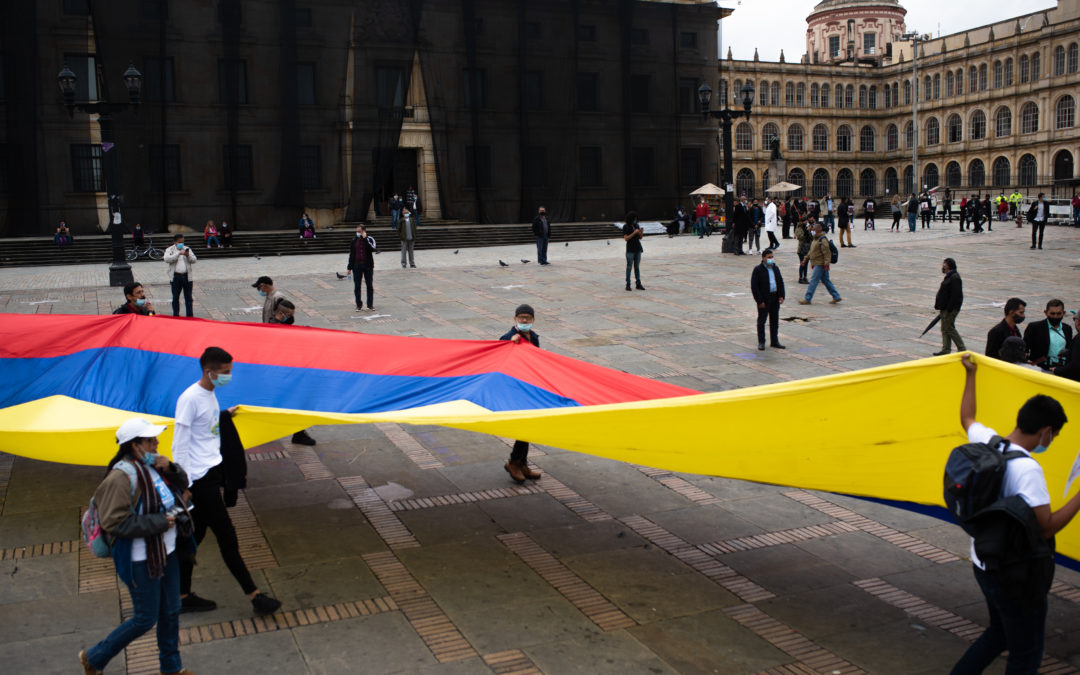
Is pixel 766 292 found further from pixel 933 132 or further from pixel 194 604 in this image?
pixel 933 132

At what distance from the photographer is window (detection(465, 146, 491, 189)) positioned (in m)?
44.0

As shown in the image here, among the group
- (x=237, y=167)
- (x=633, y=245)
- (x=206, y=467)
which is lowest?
(x=206, y=467)

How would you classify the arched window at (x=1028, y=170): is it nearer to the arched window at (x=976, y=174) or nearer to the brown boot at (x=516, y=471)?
the arched window at (x=976, y=174)

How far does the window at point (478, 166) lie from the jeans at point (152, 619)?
39650 mm

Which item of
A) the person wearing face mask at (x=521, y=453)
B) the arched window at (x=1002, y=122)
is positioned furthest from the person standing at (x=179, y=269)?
the arched window at (x=1002, y=122)

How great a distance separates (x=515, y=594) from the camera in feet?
21.5

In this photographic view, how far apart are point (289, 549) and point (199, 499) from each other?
4.31 feet

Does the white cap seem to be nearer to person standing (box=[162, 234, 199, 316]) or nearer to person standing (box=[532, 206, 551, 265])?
person standing (box=[162, 234, 199, 316])

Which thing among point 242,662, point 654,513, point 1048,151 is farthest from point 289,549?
point 1048,151

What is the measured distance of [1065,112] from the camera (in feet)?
243

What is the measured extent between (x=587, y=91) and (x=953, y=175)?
50923 mm

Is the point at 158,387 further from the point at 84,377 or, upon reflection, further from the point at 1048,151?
the point at 1048,151

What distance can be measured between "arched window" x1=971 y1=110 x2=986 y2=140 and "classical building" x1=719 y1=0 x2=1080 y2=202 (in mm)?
86

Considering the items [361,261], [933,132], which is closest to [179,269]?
[361,261]
